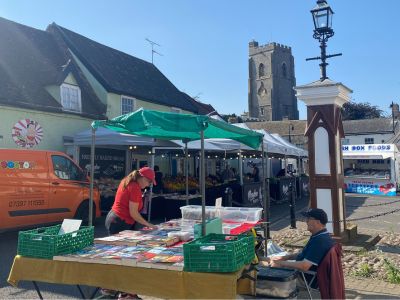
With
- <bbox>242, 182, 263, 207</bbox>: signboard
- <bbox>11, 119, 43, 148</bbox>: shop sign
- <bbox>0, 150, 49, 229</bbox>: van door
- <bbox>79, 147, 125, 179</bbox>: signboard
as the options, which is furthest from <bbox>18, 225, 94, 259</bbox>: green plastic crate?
<bbox>79, 147, 125, 179</bbox>: signboard

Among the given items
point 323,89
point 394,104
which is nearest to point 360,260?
point 323,89

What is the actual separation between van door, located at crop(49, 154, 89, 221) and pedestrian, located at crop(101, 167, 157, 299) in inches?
216

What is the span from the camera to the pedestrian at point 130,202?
5504 mm

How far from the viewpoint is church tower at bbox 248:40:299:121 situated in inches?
3206

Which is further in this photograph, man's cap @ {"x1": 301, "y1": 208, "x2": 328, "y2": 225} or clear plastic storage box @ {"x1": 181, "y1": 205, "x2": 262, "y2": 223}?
clear plastic storage box @ {"x1": 181, "y1": 205, "x2": 262, "y2": 223}

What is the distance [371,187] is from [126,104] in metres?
16.8

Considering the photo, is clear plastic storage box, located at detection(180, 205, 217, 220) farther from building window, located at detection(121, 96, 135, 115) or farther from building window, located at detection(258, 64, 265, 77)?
building window, located at detection(258, 64, 265, 77)

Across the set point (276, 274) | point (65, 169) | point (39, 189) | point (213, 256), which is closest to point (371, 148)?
point (65, 169)

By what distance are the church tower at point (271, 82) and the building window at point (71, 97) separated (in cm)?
6577

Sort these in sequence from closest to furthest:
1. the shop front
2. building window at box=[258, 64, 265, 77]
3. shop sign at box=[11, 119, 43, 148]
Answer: shop sign at box=[11, 119, 43, 148], the shop front, building window at box=[258, 64, 265, 77]

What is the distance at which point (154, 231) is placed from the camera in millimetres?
5566

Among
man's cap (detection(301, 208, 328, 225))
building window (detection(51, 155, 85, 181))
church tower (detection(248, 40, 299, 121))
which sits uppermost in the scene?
church tower (detection(248, 40, 299, 121))

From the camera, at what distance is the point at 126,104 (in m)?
21.0

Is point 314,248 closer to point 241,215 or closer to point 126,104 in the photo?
point 241,215
